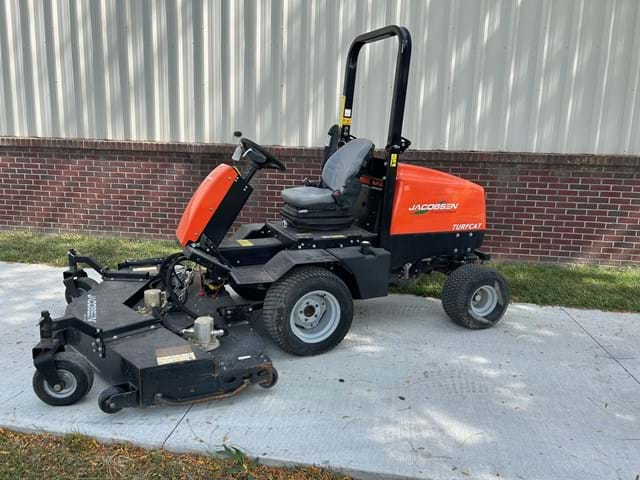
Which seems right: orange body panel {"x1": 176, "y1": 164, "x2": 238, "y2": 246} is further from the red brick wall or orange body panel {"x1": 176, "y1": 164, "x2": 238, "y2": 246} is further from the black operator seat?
the red brick wall

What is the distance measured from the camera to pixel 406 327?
4262 mm

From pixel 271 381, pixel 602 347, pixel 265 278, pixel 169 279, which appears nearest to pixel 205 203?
pixel 169 279

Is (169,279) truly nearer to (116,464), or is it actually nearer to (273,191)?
(116,464)

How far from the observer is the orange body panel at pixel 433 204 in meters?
3.98

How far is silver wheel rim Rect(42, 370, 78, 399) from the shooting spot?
2.90m

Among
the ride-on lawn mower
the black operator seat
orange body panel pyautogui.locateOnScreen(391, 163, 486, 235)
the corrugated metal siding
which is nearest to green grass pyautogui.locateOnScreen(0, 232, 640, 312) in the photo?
the ride-on lawn mower

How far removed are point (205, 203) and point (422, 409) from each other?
191 centimetres

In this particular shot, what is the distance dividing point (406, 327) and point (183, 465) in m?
2.17

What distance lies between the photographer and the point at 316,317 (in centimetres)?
371

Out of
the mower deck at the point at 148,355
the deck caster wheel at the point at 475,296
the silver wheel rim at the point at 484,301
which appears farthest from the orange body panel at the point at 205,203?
the silver wheel rim at the point at 484,301

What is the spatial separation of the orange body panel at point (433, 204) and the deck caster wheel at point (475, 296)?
0.36 metres

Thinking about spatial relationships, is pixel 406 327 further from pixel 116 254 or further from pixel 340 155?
pixel 116 254

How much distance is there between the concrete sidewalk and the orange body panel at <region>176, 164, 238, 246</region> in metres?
0.96

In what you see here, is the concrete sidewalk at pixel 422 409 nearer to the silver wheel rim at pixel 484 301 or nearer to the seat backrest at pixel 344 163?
the silver wheel rim at pixel 484 301
